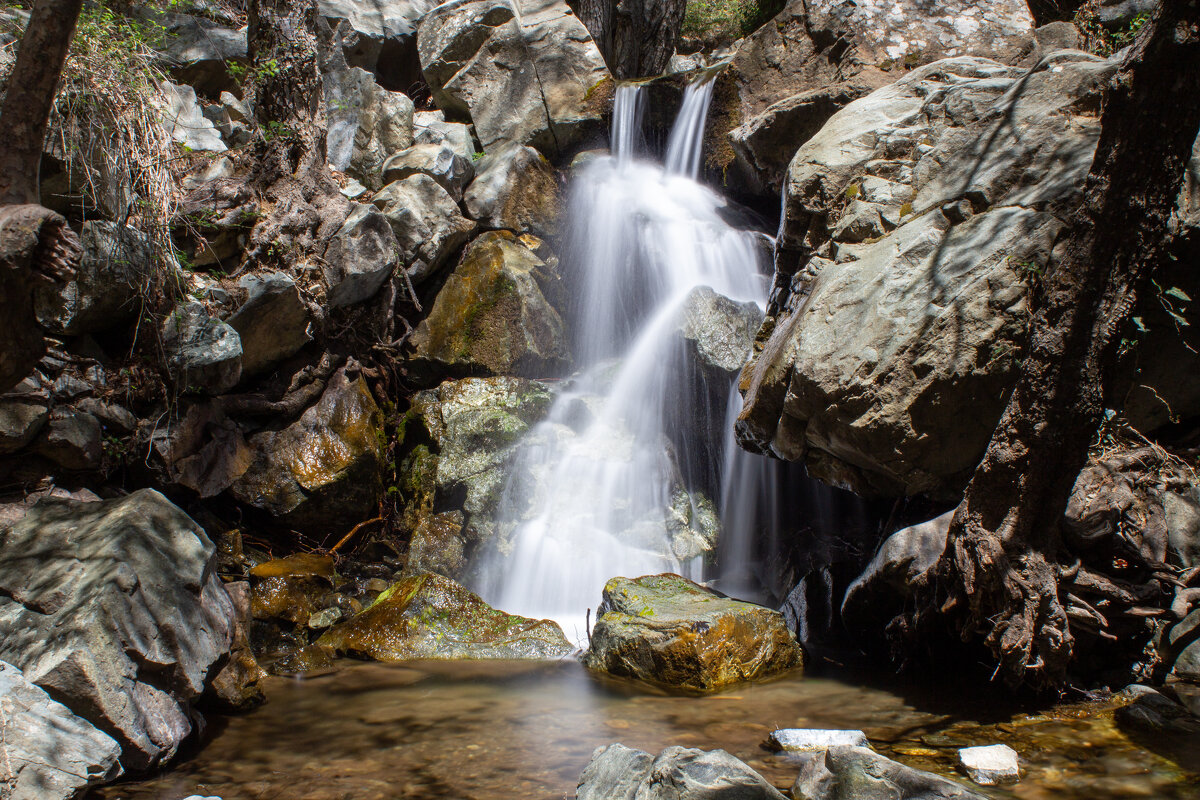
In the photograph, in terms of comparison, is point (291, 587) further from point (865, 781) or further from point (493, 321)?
point (865, 781)

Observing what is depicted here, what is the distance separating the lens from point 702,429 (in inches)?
298

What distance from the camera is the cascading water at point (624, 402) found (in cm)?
686

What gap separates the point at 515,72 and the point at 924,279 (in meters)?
8.65

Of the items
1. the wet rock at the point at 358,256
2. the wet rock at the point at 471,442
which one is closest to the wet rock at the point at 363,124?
the wet rock at the point at 358,256

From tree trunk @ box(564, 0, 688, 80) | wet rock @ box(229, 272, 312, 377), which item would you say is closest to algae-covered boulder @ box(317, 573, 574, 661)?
wet rock @ box(229, 272, 312, 377)

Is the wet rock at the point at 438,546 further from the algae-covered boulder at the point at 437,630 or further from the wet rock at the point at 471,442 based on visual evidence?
the algae-covered boulder at the point at 437,630

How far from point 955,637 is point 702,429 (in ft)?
11.9

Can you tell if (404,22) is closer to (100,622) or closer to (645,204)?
(645,204)

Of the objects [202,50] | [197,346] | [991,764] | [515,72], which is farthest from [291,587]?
[515,72]

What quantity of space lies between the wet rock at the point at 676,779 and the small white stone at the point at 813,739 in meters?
0.92

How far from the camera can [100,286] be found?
5.13m

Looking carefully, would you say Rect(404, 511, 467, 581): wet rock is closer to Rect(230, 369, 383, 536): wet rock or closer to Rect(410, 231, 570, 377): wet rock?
Rect(230, 369, 383, 536): wet rock

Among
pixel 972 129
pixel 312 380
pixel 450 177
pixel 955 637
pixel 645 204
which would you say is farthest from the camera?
pixel 645 204

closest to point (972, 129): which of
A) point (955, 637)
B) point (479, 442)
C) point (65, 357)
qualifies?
point (955, 637)
